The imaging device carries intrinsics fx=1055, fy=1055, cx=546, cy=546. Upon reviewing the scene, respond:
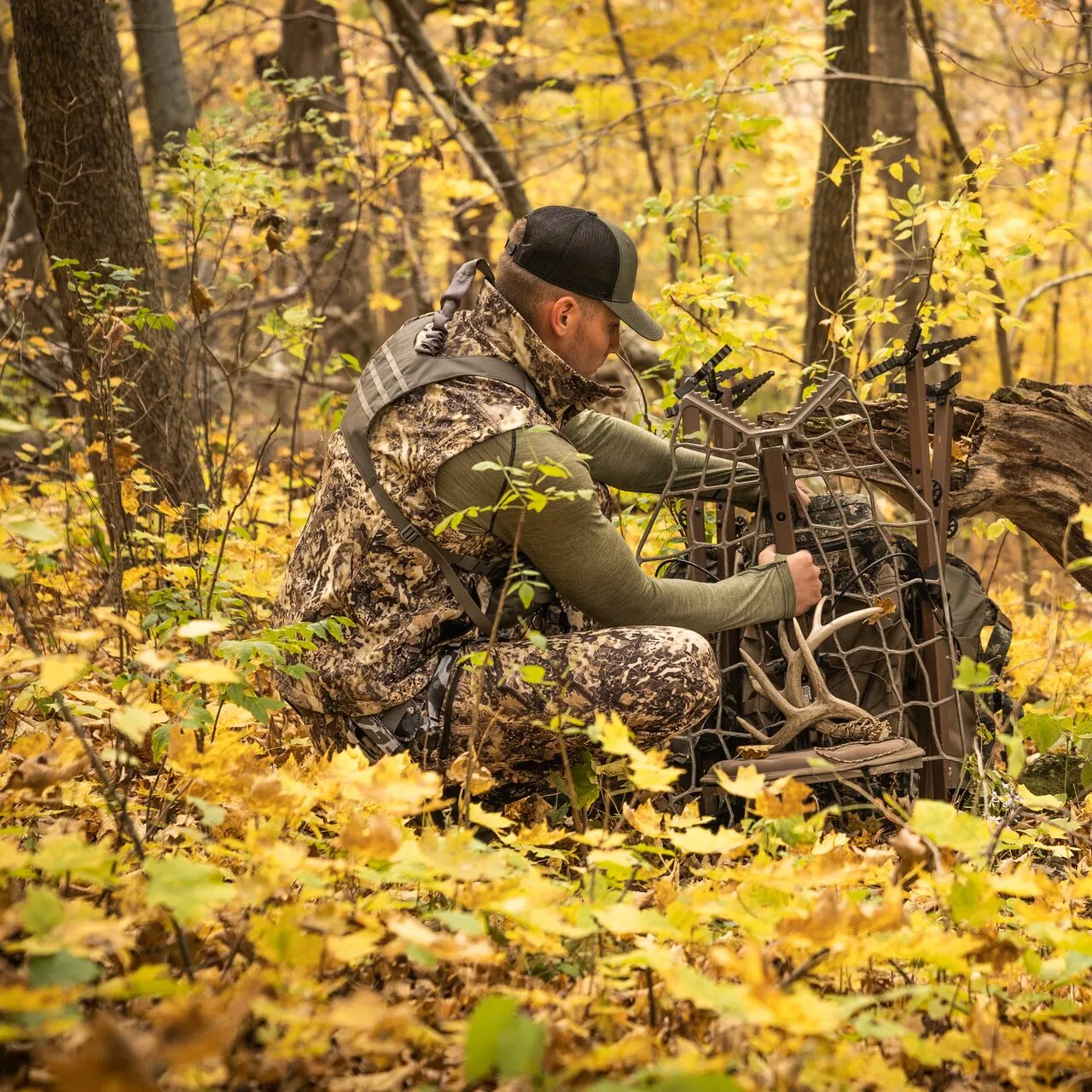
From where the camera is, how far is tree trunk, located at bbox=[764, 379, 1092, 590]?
3.84 m

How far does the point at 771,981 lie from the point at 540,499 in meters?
1.31

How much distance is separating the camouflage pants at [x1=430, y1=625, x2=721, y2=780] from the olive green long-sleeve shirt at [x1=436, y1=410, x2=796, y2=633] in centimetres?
8

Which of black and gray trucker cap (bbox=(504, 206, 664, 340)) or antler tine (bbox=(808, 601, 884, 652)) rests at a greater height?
black and gray trucker cap (bbox=(504, 206, 664, 340))

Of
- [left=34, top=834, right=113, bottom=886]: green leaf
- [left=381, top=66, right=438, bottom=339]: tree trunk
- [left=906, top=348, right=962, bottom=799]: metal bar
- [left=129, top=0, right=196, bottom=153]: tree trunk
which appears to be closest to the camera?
[left=34, top=834, right=113, bottom=886]: green leaf

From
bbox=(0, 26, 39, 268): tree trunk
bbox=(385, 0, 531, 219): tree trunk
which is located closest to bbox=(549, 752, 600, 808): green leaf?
bbox=(385, 0, 531, 219): tree trunk

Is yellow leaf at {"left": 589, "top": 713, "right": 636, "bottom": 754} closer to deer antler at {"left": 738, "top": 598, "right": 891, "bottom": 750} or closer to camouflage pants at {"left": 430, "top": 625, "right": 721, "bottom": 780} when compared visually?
camouflage pants at {"left": 430, "top": 625, "right": 721, "bottom": 780}

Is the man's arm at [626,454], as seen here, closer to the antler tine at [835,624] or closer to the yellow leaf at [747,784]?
the antler tine at [835,624]

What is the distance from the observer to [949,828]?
1.96m

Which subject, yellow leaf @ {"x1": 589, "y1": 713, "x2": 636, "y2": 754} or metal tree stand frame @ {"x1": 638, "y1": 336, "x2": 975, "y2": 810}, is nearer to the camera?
yellow leaf @ {"x1": 589, "y1": 713, "x2": 636, "y2": 754}

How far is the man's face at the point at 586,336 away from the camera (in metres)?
3.33

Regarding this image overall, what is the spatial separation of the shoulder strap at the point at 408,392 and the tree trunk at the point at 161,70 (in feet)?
18.8

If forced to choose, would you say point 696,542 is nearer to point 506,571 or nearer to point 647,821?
point 506,571

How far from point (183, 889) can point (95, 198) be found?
4.12 meters

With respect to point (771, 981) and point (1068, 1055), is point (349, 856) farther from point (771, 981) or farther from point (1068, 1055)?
point (1068, 1055)
